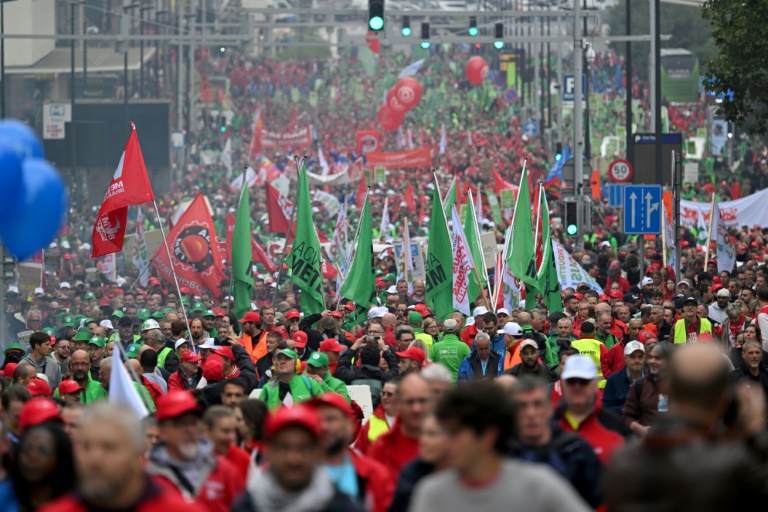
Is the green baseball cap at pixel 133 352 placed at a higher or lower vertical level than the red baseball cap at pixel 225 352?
lower

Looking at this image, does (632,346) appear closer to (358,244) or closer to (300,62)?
(358,244)

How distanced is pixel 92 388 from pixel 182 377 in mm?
1286

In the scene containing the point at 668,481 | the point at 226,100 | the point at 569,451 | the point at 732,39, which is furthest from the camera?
the point at 226,100

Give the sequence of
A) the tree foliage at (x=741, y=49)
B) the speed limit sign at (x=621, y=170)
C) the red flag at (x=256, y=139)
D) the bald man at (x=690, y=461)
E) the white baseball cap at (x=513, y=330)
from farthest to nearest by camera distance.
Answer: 1. the red flag at (x=256, y=139)
2. the speed limit sign at (x=621, y=170)
3. the tree foliage at (x=741, y=49)
4. the white baseball cap at (x=513, y=330)
5. the bald man at (x=690, y=461)

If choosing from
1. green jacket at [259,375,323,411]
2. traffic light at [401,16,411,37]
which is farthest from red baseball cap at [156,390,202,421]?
traffic light at [401,16,411,37]

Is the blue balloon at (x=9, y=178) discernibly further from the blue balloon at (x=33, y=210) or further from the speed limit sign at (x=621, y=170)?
the speed limit sign at (x=621, y=170)

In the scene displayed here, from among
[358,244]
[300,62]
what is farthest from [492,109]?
[358,244]

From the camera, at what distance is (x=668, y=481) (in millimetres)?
4516

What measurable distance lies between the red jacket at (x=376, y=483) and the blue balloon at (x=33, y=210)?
1.51m

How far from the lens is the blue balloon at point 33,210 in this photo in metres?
6.44

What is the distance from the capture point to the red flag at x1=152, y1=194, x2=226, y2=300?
74.4 ft

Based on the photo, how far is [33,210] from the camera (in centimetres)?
648

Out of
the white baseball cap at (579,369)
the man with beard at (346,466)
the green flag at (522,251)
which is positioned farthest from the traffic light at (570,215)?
the man with beard at (346,466)

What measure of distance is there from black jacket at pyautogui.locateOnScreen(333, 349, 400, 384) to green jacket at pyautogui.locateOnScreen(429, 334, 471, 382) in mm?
1084
